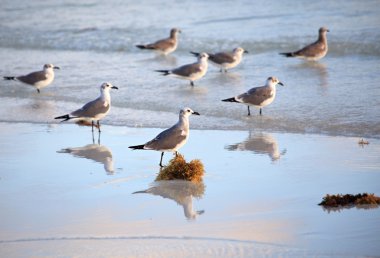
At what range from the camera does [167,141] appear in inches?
356

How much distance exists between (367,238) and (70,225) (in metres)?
2.56

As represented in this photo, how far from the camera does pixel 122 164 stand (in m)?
8.98

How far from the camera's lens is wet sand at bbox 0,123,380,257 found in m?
6.34

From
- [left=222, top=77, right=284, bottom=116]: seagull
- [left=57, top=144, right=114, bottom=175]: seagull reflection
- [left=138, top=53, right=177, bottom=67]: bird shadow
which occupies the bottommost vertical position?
[left=57, top=144, right=114, bottom=175]: seagull reflection

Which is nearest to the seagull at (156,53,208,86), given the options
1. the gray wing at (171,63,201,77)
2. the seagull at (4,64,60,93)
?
the gray wing at (171,63,201,77)

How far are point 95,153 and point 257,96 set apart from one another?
3021mm

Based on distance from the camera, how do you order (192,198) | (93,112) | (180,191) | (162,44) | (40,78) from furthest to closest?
(162,44), (40,78), (93,112), (180,191), (192,198)

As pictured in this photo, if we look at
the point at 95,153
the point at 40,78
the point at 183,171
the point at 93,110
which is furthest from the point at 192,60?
the point at 183,171

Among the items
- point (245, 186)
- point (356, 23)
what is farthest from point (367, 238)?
point (356, 23)

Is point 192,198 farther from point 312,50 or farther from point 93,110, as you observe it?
point 312,50

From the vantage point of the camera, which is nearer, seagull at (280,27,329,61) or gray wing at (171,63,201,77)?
gray wing at (171,63,201,77)

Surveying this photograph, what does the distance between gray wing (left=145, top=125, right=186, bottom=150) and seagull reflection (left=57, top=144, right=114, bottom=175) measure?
535mm

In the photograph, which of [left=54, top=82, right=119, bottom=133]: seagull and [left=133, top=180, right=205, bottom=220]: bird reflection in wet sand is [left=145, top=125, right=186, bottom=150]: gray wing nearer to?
[left=133, top=180, right=205, bottom=220]: bird reflection in wet sand

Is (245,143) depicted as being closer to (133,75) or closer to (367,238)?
(367,238)
